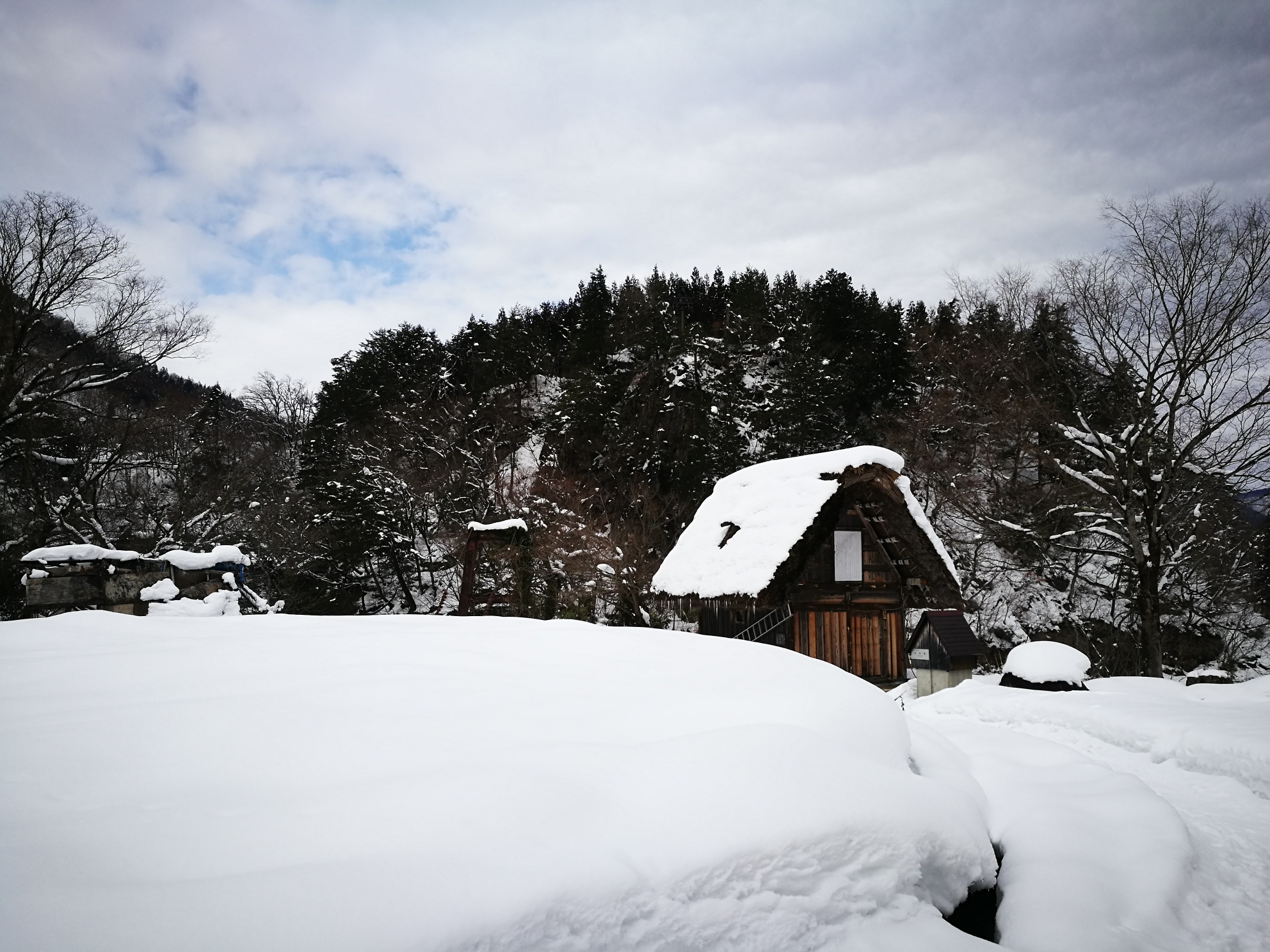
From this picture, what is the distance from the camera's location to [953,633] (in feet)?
44.7

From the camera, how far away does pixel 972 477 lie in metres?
22.5

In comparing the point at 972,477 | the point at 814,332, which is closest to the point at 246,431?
the point at 814,332

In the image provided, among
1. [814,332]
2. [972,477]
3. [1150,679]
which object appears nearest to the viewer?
[1150,679]

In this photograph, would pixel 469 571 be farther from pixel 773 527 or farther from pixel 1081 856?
pixel 1081 856

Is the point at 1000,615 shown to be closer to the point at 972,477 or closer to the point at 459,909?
the point at 972,477

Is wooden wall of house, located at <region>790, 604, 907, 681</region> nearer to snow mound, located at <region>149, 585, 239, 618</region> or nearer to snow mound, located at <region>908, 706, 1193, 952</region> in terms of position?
snow mound, located at <region>908, 706, 1193, 952</region>

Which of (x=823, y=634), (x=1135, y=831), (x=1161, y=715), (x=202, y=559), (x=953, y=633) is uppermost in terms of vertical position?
(x=202, y=559)

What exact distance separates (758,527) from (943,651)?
15.2 feet

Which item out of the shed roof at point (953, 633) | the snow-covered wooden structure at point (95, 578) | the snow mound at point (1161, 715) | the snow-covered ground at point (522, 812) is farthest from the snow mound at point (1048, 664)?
the snow-covered wooden structure at point (95, 578)

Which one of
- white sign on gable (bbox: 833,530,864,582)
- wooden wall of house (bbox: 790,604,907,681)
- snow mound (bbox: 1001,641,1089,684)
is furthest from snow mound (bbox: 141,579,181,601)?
snow mound (bbox: 1001,641,1089,684)

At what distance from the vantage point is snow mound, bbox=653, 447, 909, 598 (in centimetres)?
1278

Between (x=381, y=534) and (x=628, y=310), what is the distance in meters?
17.6

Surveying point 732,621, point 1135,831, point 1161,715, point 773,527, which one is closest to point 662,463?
point 732,621

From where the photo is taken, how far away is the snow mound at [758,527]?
1278cm
